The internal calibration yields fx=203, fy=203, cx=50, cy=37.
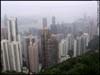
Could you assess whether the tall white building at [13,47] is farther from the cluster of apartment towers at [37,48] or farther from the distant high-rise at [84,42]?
the distant high-rise at [84,42]

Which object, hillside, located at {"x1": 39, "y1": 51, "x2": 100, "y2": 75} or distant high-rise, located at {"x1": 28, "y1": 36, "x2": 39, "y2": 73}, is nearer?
hillside, located at {"x1": 39, "y1": 51, "x2": 100, "y2": 75}

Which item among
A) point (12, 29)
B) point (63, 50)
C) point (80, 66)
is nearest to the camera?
point (80, 66)

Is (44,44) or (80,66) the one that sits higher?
(44,44)

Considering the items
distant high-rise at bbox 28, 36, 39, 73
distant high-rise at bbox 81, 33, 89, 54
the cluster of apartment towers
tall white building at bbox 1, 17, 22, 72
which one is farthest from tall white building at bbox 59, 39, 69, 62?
tall white building at bbox 1, 17, 22, 72

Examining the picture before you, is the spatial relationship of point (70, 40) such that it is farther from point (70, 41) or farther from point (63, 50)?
point (63, 50)

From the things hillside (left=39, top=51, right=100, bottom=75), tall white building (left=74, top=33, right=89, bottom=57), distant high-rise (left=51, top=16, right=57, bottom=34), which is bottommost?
hillside (left=39, top=51, right=100, bottom=75)

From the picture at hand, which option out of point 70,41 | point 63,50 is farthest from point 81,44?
point 63,50

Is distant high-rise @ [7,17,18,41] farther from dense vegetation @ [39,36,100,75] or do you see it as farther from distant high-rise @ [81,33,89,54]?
distant high-rise @ [81,33,89,54]

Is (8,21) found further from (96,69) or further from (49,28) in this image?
(96,69)
